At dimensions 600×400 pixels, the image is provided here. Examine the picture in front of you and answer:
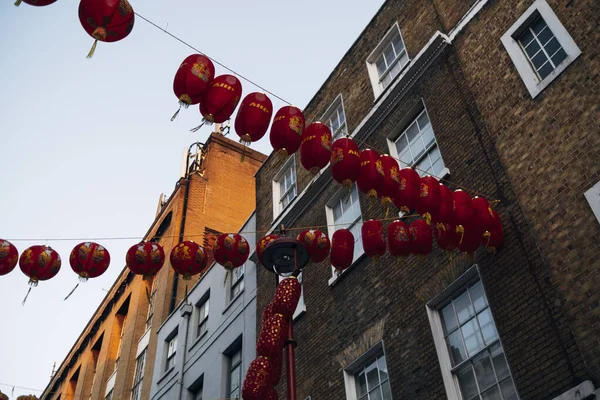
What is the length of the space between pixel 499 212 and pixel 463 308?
68.2 inches

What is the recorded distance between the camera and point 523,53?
10.6 metres

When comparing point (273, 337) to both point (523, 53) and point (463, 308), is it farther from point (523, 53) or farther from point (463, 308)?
point (523, 53)

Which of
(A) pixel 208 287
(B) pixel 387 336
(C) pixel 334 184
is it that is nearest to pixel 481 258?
(B) pixel 387 336

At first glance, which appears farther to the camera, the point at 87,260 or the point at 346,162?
the point at 87,260

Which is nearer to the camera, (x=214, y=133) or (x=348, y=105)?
(x=348, y=105)

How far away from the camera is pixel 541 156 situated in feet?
30.6

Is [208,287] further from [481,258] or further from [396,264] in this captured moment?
[481,258]

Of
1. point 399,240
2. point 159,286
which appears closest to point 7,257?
point 399,240

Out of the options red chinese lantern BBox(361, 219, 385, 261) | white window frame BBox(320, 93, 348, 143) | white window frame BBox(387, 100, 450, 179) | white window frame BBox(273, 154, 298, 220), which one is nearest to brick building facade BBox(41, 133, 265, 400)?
white window frame BBox(273, 154, 298, 220)

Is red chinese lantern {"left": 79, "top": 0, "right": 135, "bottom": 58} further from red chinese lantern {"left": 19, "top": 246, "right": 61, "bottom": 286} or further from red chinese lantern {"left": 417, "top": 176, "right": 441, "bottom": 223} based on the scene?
red chinese lantern {"left": 19, "top": 246, "right": 61, "bottom": 286}

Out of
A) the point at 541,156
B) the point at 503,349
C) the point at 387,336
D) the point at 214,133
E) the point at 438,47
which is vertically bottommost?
the point at 503,349

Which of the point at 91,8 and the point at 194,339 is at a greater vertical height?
the point at 194,339

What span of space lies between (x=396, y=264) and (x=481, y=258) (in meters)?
2.27

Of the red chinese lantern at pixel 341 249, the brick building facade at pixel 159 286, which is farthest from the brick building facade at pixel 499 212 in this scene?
the brick building facade at pixel 159 286
